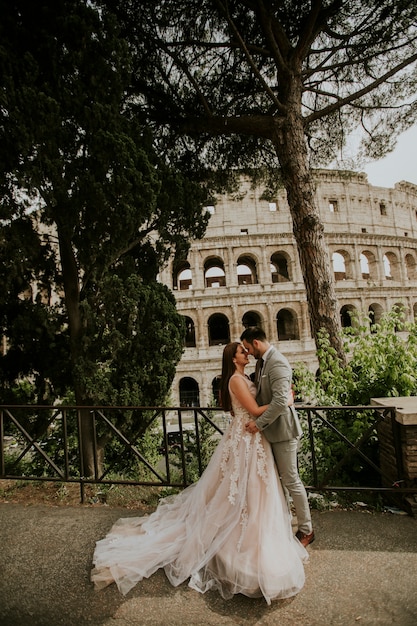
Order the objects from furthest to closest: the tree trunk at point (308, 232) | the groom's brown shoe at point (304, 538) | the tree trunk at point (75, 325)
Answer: the tree trunk at point (308, 232) → the tree trunk at point (75, 325) → the groom's brown shoe at point (304, 538)

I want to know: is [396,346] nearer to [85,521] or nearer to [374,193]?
[85,521]

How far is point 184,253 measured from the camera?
6668mm

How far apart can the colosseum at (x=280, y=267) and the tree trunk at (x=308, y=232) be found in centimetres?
1412

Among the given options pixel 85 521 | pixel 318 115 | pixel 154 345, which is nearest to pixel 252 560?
pixel 85 521

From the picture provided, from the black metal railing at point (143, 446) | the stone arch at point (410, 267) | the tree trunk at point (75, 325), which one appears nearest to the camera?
the black metal railing at point (143, 446)

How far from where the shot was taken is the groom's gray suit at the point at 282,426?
262 cm

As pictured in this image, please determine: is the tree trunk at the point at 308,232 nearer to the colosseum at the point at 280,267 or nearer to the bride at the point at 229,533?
the bride at the point at 229,533

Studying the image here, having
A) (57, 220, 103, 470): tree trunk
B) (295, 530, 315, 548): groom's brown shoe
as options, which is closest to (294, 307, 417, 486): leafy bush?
(295, 530, 315, 548): groom's brown shoe

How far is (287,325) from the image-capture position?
24938mm

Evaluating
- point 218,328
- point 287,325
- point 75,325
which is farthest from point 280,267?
point 75,325

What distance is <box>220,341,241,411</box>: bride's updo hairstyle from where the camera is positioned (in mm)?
2766

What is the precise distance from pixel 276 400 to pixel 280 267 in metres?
23.6

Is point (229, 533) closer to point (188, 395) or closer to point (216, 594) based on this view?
point (216, 594)

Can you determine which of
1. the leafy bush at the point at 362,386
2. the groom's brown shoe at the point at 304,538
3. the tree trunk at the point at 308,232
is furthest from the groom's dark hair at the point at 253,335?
the tree trunk at the point at 308,232
